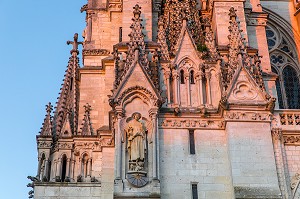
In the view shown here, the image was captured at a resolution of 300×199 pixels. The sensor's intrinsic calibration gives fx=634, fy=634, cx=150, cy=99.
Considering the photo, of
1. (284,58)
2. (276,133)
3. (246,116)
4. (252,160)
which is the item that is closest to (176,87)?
(246,116)

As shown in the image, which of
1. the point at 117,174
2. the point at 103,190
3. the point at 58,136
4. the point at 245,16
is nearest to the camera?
the point at 117,174

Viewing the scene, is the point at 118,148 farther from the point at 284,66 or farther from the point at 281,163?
the point at 284,66

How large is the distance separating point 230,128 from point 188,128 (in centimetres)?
147

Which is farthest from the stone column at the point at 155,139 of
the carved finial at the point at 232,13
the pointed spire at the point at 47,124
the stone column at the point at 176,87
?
the carved finial at the point at 232,13

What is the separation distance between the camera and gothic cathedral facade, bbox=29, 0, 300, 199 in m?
21.2

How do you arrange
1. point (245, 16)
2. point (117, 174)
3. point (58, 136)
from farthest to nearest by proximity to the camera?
point (245, 16) → point (58, 136) → point (117, 174)

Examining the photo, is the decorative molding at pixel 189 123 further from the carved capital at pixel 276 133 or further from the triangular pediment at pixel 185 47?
the triangular pediment at pixel 185 47

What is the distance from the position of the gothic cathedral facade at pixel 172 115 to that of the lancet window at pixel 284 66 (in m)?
0.10

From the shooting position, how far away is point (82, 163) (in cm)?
2344

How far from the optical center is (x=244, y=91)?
22.9 meters

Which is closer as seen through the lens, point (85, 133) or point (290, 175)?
point (290, 175)

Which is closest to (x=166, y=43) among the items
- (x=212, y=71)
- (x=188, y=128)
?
(x=212, y=71)

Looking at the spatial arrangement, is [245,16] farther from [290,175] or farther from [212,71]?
[290,175]

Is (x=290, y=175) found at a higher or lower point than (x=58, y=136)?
lower
